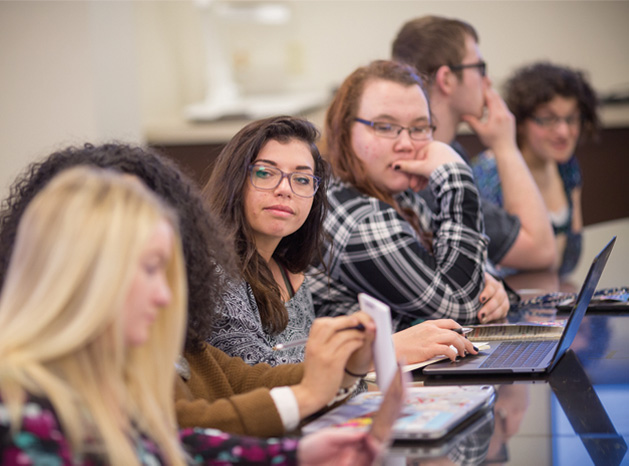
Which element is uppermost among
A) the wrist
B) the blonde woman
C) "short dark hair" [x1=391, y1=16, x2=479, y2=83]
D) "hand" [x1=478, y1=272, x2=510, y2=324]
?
"short dark hair" [x1=391, y1=16, x2=479, y2=83]

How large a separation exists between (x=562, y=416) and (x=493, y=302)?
67 cm

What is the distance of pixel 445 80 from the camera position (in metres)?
2.23

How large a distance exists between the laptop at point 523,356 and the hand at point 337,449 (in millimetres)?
431

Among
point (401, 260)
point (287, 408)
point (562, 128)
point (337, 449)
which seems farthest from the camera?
point (562, 128)

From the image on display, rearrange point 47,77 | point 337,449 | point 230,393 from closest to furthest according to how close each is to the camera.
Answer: point 337,449
point 230,393
point 47,77

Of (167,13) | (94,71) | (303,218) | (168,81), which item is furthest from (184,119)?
(303,218)

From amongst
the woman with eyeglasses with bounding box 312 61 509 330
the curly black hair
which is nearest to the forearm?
the woman with eyeglasses with bounding box 312 61 509 330

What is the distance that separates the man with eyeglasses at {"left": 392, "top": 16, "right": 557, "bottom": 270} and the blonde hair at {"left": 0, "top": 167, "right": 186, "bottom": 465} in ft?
5.23

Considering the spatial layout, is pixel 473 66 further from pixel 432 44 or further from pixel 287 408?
pixel 287 408

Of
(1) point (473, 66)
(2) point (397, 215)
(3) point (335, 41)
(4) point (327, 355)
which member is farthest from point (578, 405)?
(3) point (335, 41)

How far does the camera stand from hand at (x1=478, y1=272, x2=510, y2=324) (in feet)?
5.42

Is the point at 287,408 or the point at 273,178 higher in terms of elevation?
the point at 273,178

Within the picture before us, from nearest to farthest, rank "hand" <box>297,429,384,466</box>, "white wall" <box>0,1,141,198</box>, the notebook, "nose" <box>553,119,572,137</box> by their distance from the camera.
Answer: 1. "hand" <box>297,429,384,466</box>
2. the notebook
3. "nose" <box>553,119,572,137</box>
4. "white wall" <box>0,1,141,198</box>

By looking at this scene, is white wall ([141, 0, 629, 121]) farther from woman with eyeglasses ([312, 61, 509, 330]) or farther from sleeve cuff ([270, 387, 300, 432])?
sleeve cuff ([270, 387, 300, 432])
